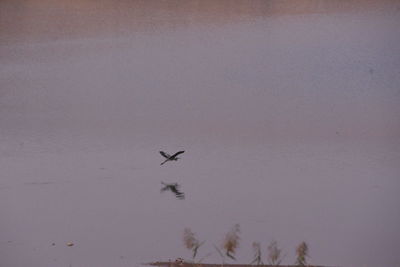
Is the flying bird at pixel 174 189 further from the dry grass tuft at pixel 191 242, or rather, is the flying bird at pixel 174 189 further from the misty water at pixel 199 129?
the dry grass tuft at pixel 191 242

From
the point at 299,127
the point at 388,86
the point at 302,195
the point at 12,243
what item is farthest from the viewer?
the point at 388,86

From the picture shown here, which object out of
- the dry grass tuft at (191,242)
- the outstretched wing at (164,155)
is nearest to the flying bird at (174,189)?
the outstretched wing at (164,155)

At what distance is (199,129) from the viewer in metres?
6.05

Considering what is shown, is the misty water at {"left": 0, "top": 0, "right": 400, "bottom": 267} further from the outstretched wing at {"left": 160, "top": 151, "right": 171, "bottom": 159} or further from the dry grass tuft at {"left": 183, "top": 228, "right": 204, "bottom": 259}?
the dry grass tuft at {"left": 183, "top": 228, "right": 204, "bottom": 259}

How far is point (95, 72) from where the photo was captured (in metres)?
7.59

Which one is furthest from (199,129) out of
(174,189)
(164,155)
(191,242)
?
(191,242)

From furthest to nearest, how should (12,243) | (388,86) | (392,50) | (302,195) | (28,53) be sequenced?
1. (28,53)
2. (392,50)
3. (388,86)
4. (302,195)
5. (12,243)

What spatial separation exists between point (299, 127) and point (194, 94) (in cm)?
107

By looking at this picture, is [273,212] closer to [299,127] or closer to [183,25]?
[299,127]

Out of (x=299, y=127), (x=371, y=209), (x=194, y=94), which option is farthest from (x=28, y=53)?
(x=371, y=209)

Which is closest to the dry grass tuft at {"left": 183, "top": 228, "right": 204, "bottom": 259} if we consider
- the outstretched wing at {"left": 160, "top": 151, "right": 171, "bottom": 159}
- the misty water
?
the misty water

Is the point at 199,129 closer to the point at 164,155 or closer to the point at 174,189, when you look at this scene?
the point at 164,155

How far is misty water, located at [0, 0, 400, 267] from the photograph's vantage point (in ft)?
15.0

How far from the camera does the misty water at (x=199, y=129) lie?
456cm
